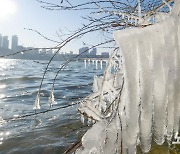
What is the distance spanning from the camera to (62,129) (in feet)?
15.2

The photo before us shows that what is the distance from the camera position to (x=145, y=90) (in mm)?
1538

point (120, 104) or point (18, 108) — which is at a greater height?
point (120, 104)

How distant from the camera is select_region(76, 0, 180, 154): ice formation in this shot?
1465 millimetres

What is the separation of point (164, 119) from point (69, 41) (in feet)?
2.78

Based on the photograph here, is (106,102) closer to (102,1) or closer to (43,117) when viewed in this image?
(102,1)

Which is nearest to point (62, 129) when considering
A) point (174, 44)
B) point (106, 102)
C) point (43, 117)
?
point (43, 117)

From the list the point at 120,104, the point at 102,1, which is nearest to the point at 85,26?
the point at 102,1

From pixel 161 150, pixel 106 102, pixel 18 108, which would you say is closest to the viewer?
pixel 161 150

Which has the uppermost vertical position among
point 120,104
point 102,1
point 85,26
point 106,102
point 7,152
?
point 102,1

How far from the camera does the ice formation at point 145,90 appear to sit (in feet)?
4.81

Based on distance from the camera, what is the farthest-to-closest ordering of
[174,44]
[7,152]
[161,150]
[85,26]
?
[7,152] < [161,150] < [85,26] < [174,44]

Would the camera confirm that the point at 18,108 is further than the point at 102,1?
Yes

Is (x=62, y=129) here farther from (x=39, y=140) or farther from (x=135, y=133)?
(x=135, y=133)

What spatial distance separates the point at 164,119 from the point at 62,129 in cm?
322
